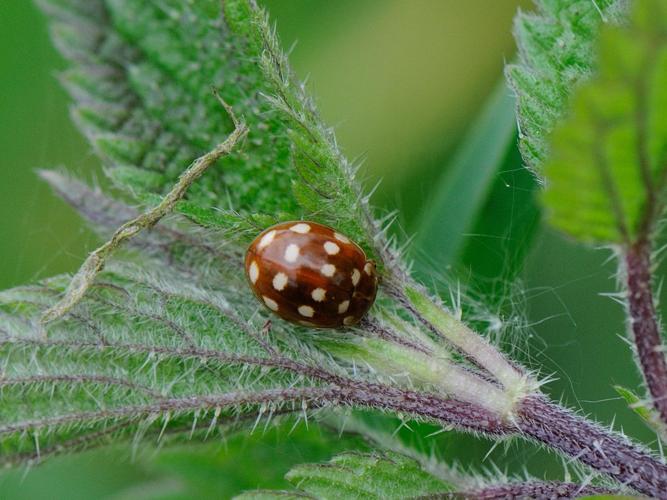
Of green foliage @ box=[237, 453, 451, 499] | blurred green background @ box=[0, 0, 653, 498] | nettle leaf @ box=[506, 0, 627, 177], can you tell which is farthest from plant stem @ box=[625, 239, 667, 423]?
blurred green background @ box=[0, 0, 653, 498]

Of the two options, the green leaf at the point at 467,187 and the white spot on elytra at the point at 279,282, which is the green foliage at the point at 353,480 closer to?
the white spot on elytra at the point at 279,282

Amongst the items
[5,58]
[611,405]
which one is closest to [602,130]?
[611,405]

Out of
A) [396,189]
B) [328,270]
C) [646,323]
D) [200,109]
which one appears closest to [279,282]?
[328,270]

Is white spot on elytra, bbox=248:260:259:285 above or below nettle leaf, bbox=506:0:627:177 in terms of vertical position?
below

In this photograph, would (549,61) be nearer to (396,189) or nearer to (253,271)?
(253,271)

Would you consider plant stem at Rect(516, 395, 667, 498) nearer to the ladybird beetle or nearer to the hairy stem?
the hairy stem

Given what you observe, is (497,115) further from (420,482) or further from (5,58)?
(5,58)

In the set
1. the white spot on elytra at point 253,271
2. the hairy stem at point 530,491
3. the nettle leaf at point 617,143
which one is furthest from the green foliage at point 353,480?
the nettle leaf at point 617,143
